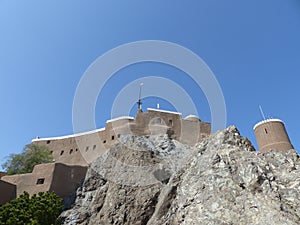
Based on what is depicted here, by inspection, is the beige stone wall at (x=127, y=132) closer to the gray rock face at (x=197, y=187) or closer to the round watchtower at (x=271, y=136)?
the round watchtower at (x=271, y=136)

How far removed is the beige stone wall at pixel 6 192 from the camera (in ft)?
70.2

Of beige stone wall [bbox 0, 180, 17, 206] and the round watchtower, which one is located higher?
the round watchtower

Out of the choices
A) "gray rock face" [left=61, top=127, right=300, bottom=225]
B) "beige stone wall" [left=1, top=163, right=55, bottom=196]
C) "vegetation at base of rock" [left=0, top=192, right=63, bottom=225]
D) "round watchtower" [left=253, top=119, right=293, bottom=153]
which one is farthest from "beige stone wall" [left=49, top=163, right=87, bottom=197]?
"round watchtower" [left=253, top=119, right=293, bottom=153]

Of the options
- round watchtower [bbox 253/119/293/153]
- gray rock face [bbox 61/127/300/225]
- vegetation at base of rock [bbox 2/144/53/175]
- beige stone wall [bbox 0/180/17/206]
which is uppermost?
vegetation at base of rock [bbox 2/144/53/175]

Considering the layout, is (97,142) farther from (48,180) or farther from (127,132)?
(48,180)

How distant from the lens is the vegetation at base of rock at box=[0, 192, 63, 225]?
14.4 metres

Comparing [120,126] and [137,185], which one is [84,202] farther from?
[120,126]

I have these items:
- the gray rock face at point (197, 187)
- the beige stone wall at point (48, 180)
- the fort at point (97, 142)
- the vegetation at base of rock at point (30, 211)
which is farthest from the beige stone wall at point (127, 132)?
the vegetation at base of rock at point (30, 211)

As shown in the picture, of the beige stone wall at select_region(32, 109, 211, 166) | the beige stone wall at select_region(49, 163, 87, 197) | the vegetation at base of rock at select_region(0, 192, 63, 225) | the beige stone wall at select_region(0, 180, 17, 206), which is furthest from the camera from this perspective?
the beige stone wall at select_region(32, 109, 211, 166)

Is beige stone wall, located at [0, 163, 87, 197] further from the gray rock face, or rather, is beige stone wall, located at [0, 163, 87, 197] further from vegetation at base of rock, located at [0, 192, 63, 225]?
vegetation at base of rock, located at [0, 192, 63, 225]

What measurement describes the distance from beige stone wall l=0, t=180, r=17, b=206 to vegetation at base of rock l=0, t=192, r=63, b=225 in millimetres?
7027

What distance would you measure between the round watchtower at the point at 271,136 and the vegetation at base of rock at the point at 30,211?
2398 centimetres

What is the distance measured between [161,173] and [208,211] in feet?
28.6

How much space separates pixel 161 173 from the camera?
62.2ft
